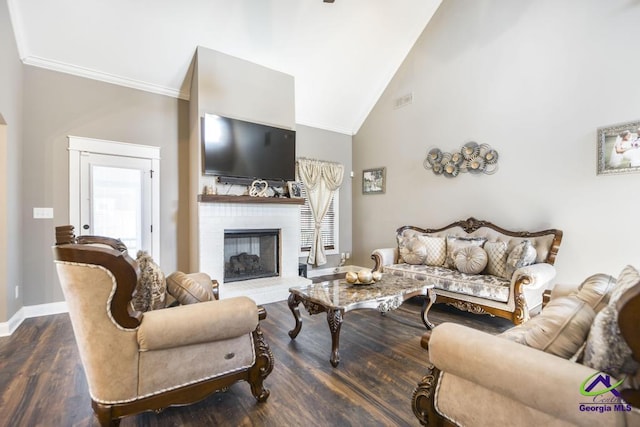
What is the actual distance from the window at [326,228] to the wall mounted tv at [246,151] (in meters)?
0.97

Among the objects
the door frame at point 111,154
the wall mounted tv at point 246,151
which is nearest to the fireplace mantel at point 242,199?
the wall mounted tv at point 246,151

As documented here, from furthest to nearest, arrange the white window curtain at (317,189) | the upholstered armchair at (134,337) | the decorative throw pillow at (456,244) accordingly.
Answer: the white window curtain at (317,189), the decorative throw pillow at (456,244), the upholstered armchair at (134,337)

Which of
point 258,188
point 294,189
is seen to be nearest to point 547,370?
point 258,188

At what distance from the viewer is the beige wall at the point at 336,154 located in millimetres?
5398

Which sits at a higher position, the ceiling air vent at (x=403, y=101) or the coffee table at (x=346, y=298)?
the ceiling air vent at (x=403, y=101)

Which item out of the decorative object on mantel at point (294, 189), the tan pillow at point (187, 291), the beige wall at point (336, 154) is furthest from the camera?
the beige wall at point (336, 154)

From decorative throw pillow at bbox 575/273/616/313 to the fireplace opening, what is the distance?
3662 mm

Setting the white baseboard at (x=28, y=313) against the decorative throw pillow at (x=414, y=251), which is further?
the decorative throw pillow at (x=414, y=251)

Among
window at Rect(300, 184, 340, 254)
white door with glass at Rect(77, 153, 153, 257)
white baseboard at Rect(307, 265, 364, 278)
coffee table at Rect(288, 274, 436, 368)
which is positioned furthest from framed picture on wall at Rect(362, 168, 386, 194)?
white door with glass at Rect(77, 153, 153, 257)

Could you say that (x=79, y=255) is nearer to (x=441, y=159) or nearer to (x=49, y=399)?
(x=49, y=399)

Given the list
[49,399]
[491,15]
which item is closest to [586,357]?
[49,399]

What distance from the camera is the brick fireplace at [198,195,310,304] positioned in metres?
3.90

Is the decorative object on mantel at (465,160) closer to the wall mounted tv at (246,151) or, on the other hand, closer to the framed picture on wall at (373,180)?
the framed picture on wall at (373,180)

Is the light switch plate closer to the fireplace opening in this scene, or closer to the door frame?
the door frame
